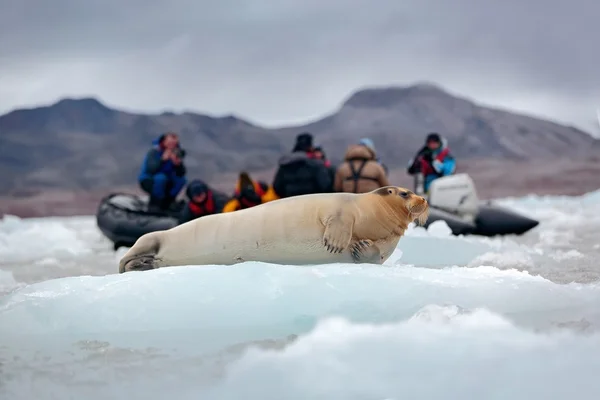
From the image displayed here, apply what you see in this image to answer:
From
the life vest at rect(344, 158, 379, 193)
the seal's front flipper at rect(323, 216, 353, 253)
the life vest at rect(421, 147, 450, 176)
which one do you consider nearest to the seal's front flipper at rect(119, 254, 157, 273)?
the seal's front flipper at rect(323, 216, 353, 253)

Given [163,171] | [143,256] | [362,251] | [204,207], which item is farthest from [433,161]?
[143,256]

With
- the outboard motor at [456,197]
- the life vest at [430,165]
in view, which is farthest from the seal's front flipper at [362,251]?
the life vest at [430,165]

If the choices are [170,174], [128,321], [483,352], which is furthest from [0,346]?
[170,174]

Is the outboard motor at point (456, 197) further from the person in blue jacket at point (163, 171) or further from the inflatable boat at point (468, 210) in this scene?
the person in blue jacket at point (163, 171)

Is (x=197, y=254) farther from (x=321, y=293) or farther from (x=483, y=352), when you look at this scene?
(x=483, y=352)

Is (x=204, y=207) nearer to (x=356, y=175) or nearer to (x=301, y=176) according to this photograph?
(x=301, y=176)
